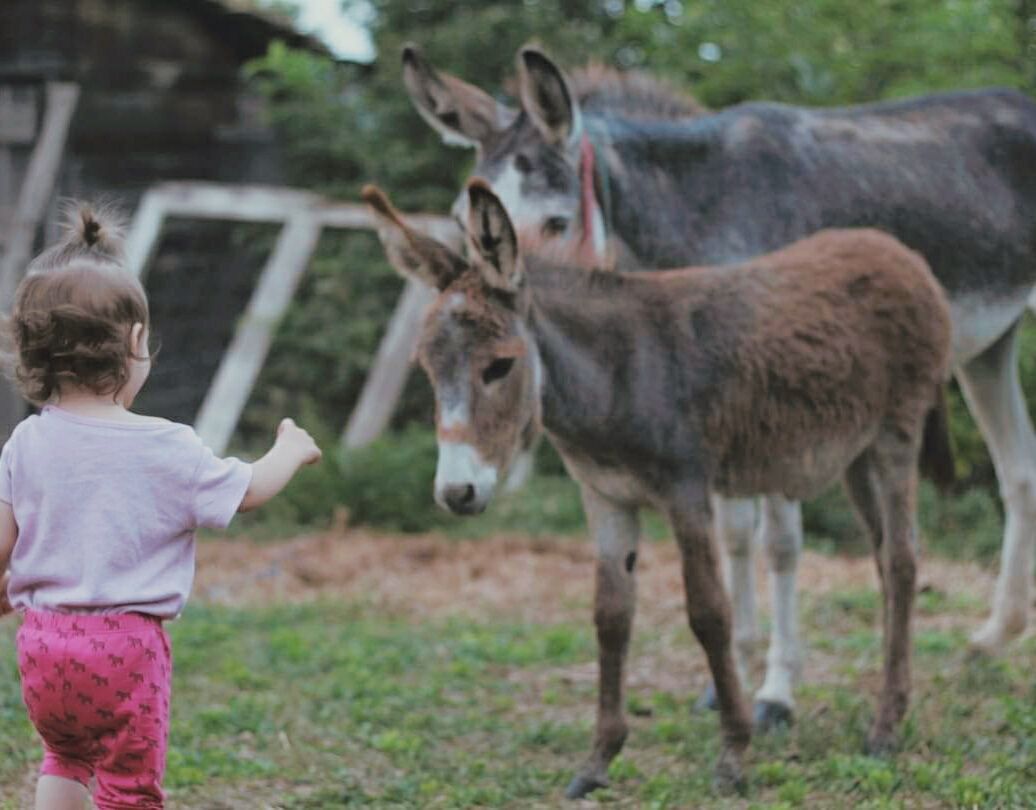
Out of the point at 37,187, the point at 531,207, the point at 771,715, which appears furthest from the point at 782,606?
the point at 37,187

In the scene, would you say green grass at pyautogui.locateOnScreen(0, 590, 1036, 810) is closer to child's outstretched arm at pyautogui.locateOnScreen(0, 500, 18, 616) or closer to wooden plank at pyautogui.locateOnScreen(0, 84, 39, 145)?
child's outstretched arm at pyautogui.locateOnScreen(0, 500, 18, 616)

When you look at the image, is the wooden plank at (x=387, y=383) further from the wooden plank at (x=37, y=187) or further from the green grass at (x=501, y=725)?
the green grass at (x=501, y=725)

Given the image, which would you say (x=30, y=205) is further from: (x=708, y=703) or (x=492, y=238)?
(x=492, y=238)

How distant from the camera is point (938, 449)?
5629mm

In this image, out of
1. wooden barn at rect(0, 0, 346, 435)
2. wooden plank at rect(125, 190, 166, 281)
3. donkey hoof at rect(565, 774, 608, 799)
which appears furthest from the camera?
wooden plank at rect(125, 190, 166, 281)

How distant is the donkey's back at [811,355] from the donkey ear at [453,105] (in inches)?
54.2

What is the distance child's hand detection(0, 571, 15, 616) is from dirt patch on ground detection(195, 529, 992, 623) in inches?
173

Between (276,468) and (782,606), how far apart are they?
2938mm

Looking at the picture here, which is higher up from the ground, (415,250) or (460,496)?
(415,250)

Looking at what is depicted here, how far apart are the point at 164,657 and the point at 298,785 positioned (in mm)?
1685

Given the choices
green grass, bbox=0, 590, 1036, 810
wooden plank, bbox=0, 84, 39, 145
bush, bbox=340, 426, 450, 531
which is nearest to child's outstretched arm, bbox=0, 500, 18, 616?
green grass, bbox=0, 590, 1036, 810

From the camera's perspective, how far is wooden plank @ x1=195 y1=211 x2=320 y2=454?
33.1ft

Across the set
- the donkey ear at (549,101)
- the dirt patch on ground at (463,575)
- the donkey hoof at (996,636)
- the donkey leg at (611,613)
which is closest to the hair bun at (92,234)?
the donkey leg at (611,613)

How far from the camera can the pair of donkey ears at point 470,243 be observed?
12.9 feet
